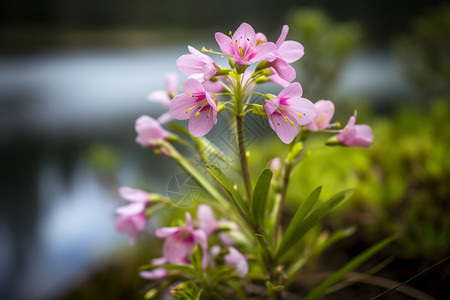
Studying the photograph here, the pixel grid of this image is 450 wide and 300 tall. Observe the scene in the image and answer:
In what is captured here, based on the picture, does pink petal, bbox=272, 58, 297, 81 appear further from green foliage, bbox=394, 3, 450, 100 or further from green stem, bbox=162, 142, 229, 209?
green foliage, bbox=394, 3, 450, 100

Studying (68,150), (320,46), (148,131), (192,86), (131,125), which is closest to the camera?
(192,86)

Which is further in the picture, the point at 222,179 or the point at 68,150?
the point at 68,150

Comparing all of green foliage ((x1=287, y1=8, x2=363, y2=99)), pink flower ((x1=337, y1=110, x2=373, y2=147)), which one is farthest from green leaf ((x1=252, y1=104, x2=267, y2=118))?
green foliage ((x1=287, y1=8, x2=363, y2=99))

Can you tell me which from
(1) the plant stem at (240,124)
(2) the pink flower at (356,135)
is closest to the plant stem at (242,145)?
(1) the plant stem at (240,124)

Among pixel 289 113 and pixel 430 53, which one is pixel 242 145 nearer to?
pixel 289 113

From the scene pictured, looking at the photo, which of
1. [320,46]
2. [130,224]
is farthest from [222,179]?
[320,46]

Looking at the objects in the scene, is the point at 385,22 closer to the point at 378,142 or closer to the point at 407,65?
the point at 407,65
